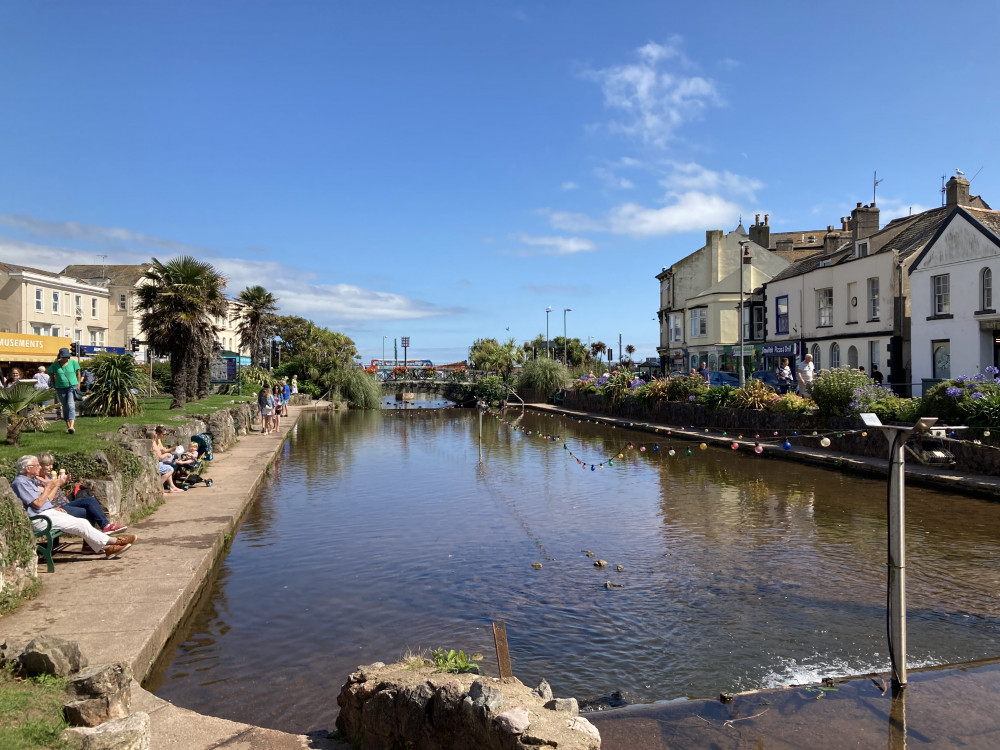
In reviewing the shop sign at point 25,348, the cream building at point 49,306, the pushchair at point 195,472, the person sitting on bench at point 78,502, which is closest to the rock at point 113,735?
the person sitting on bench at point 78,502

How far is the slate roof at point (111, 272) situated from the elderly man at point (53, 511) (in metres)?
60.2

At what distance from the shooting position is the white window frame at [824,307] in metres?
37.3

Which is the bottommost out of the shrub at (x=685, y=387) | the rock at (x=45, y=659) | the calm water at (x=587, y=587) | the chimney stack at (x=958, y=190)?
the calm water at (x=587, y=587)

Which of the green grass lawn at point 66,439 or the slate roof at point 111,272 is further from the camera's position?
the slate roof at point 111,272

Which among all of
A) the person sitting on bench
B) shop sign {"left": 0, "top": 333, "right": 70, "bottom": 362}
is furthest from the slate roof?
the person sitting on bench

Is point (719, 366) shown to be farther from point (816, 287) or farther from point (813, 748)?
point (813, 748)

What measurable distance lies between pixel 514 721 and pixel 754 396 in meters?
23.9

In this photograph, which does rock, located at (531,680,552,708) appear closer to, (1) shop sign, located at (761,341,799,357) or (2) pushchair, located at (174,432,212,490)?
(2) pushchair, located at (174,432,212,490)

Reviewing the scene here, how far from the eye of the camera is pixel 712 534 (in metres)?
12.8

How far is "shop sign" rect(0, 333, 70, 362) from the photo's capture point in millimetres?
35531

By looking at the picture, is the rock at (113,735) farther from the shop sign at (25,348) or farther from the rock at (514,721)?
the shop sign at (25,348)

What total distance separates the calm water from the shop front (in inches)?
990

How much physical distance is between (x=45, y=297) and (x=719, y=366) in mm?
45641

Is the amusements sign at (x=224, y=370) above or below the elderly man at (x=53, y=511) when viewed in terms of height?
above
